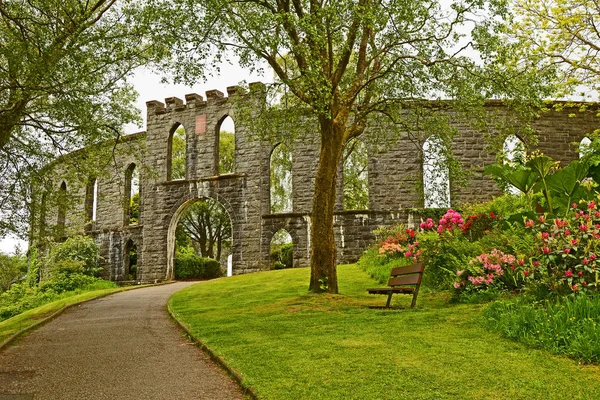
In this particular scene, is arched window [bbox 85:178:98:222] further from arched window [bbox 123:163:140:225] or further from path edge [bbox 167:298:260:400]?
path edge [bbox 167:298:260:400]

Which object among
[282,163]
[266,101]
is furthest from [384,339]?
[282,163]

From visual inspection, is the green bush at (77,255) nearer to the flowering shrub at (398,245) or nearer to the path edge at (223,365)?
the flowering shrub at (398,245)

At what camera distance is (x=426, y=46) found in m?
11.6

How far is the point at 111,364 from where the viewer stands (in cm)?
671

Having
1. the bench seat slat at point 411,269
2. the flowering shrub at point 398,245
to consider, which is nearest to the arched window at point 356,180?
the flowering shrub at point 398,245

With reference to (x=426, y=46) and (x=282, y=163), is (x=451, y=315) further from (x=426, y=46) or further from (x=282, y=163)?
(x=282, y=163)

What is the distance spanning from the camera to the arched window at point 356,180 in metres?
29.2

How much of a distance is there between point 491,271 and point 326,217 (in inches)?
162

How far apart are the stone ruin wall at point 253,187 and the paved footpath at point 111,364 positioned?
10.2m

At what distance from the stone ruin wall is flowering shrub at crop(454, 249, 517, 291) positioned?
11.6 metres

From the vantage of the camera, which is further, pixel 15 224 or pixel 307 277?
pixel 307 277

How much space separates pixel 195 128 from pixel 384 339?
19127mm

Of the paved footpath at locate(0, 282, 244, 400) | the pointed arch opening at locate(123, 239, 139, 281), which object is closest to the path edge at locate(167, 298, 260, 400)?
the paved footpath at locate(0, 282, 244, 400)

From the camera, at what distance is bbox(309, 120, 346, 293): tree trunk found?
11828 millimetres
